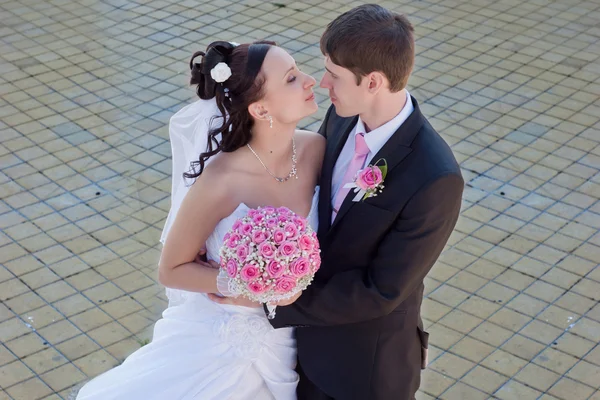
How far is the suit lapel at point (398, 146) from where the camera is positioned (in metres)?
3.17

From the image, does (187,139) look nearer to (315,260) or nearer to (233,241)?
(233,241)

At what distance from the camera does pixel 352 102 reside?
320cm

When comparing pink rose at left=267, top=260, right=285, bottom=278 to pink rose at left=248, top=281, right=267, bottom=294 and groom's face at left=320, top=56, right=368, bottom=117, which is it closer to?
pink rose at left=248, top=281, right=267, bottom=294

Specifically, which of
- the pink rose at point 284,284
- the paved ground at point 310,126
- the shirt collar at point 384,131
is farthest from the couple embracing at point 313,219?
the paved ground at point 310,126

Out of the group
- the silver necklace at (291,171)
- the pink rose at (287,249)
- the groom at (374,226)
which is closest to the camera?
the pink rose at (287,249)

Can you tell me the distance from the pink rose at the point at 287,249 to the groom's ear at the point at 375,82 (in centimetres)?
66

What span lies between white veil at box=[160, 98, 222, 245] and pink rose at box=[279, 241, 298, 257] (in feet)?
2.31

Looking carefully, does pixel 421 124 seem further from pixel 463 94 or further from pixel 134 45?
pixel 134 45

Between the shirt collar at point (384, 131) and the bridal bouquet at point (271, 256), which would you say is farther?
the shirt collar at point (384, 131)

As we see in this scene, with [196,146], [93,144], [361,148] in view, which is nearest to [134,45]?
[93,144]

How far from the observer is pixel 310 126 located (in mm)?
7016

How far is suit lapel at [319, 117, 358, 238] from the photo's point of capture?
11.3 feet

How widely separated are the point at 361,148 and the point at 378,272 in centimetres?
51

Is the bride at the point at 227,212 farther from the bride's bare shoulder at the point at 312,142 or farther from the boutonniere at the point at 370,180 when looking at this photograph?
the boutonniere at the point at 370,180
